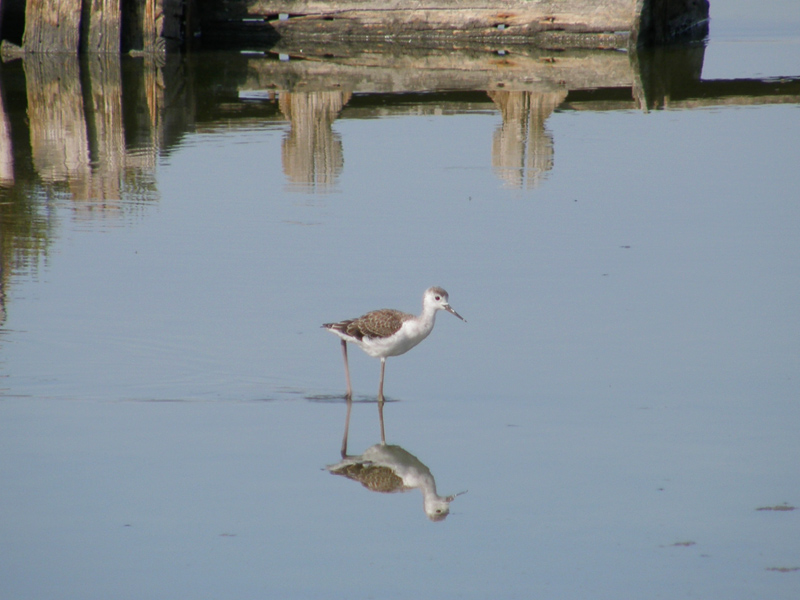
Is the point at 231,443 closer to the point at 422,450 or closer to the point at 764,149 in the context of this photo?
the point at 422,450

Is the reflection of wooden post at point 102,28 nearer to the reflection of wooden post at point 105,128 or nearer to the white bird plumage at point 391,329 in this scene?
the reflection of wooden post at point 105,128

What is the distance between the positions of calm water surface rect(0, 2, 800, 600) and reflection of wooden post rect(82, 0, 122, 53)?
21.3ft

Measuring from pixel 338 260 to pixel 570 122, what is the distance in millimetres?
6155

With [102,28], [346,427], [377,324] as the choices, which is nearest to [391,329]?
[377,324]

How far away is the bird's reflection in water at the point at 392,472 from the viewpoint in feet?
16.9

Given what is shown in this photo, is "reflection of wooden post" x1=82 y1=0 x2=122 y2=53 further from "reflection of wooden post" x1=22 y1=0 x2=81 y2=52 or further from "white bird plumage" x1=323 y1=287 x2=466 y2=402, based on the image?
"white bird plumage" x1=323 y1=287 x2=466 y2=402

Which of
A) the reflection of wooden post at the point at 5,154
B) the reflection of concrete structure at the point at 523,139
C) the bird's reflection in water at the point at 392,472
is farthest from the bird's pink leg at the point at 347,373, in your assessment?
the reflection of wooden post at the point at 5,154

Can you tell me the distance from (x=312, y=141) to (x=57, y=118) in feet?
13.2

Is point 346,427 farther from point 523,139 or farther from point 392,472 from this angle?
point 523,139

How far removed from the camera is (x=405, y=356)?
7.15m

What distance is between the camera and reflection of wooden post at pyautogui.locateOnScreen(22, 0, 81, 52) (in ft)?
64.8

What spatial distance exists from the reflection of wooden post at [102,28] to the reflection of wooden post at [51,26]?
0.73ft

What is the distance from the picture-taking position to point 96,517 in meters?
4.93

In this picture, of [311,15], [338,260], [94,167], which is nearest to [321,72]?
[311,15]
